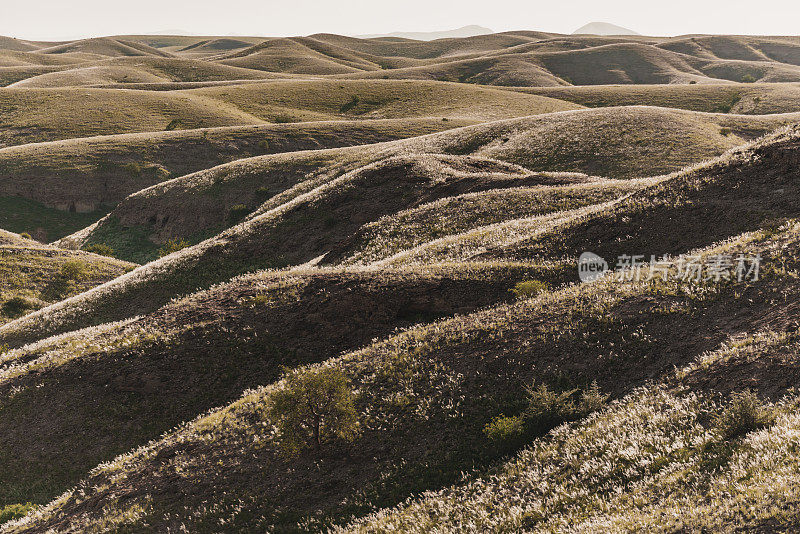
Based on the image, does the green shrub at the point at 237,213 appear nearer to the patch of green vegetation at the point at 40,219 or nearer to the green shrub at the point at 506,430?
the patch of green vegetation at the point at 40,219

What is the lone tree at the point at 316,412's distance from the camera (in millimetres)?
14443

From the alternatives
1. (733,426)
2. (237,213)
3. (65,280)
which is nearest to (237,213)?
(237,213)

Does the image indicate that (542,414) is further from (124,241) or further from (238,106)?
(238,106)

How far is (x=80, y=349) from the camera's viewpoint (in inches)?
931

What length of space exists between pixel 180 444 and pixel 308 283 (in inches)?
420

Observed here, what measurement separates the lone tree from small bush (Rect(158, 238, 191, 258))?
45142 mm

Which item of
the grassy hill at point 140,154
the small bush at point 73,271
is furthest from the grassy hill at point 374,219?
the grassy hill at point 140,154

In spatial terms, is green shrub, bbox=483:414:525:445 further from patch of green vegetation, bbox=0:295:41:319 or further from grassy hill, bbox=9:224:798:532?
patch of green vegetation, bbox=0:295:41:319

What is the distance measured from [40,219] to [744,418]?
86967mm

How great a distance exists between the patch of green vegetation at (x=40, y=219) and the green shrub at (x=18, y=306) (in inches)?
1175

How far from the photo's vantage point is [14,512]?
1642 centimetres

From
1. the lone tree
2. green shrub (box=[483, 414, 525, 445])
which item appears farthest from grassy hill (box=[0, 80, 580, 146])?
green shrub (box=[483, 414, 525, 445])

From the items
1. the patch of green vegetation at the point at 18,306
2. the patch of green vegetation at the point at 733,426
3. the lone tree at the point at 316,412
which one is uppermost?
the patch of green vegetation at the point at 733,426

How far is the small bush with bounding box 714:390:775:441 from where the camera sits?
9.62 meters
